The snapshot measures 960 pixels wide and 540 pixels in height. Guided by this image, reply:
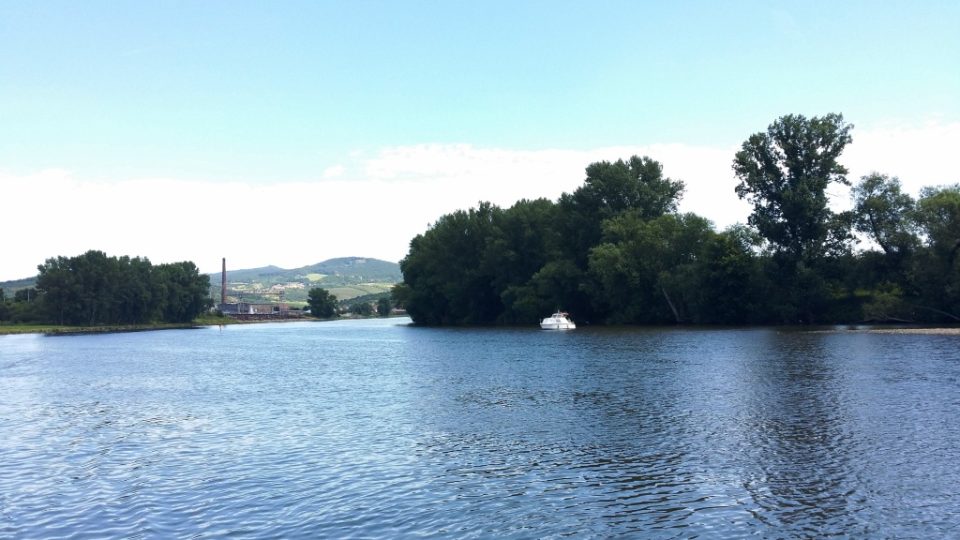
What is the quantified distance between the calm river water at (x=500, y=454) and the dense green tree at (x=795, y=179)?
48.0m

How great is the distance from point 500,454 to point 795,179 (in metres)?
87.4

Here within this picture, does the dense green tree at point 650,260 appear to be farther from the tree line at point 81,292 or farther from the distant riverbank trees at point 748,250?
the tree line at point 81,292

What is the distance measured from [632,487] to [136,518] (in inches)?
503

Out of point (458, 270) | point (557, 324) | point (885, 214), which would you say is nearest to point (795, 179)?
point (885, 214)

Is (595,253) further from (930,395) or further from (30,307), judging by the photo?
(30,307)

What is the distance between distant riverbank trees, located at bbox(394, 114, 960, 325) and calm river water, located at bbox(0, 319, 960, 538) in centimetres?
4736

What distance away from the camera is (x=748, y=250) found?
354 feet

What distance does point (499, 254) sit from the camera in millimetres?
141750

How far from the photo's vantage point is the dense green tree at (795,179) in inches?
3814

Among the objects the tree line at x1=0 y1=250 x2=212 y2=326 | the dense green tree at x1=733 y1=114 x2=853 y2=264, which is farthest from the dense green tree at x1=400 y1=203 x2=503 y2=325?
the tree line at x1=0 y1=250 x2=212 y2=326

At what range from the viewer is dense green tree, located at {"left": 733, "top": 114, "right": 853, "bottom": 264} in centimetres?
9688

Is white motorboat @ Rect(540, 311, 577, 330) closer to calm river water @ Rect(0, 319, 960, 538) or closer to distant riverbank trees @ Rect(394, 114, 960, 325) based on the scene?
distant riverbank trees @ Rect(394, 114, 960, 325)

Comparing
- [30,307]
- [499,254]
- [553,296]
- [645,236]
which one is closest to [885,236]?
[645,236]

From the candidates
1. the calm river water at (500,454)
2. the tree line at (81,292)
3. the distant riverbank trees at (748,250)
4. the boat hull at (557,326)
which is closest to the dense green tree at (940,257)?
the distant riverbank trees at (748,250)
